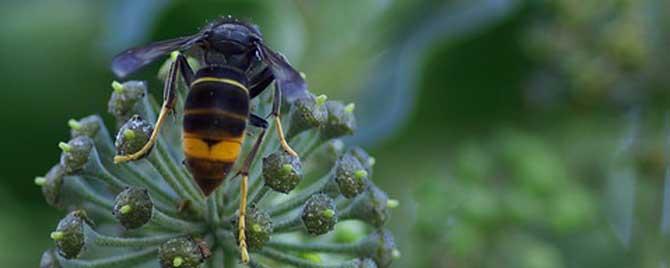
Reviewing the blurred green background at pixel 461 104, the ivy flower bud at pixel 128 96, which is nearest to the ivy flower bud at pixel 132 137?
the ivy flower bud at pixel 128 96

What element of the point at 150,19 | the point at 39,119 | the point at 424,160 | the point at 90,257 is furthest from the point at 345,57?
the point at 90,257

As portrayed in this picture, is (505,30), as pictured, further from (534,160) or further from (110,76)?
(110,76)

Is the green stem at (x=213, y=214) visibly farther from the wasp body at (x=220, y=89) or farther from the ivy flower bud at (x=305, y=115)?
the ivy flower bud at (x=305, y=115)

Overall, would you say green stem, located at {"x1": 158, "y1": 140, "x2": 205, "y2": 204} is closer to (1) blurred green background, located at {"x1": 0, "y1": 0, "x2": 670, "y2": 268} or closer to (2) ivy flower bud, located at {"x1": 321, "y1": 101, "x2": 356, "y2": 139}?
(2) ivy flower bud, located at {"x1": 321, "y1": 101, "x2": 356, "y2": 139}

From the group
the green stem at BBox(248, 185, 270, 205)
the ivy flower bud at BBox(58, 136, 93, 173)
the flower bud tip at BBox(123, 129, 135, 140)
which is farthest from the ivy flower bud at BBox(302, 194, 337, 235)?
the ivy flower bud at BBox(58, 136, 93, 173)

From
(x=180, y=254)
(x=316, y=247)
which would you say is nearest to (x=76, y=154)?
(x=180, y=254)

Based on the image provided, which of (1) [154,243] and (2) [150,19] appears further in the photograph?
(2) [150,19]
